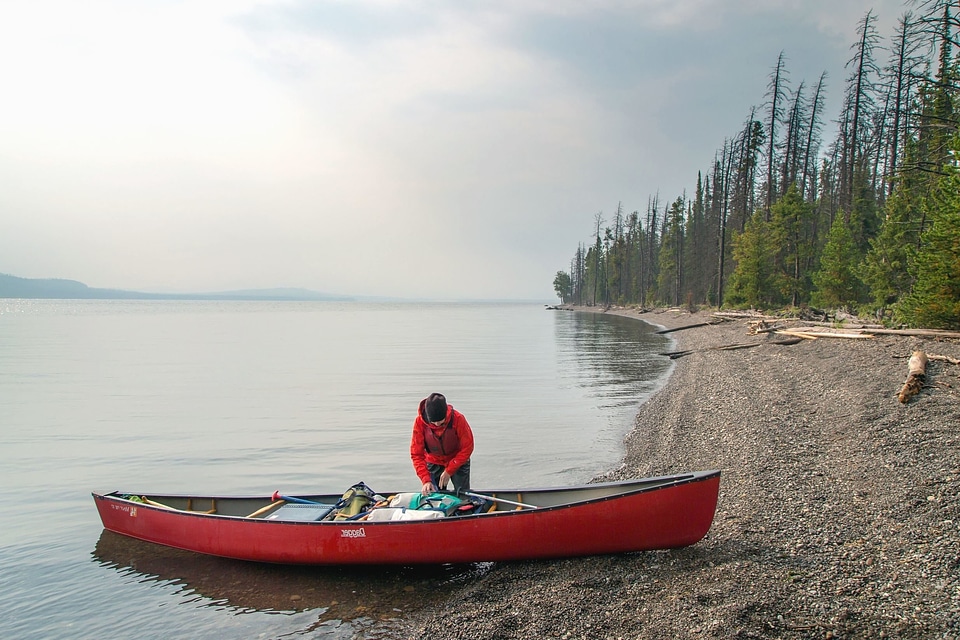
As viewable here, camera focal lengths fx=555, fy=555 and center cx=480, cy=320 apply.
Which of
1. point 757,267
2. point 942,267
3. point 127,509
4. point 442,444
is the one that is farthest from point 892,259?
point 127,509

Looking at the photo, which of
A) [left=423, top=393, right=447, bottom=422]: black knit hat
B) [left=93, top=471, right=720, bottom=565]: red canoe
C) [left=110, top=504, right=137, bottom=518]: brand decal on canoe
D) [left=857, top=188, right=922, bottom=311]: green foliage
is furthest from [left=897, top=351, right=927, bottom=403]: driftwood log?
[left=857, top=188, right=922, bottom=311]: green foliage

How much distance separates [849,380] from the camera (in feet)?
44.6

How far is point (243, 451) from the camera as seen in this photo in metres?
14.1

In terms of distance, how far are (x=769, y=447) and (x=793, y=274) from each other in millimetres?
33709

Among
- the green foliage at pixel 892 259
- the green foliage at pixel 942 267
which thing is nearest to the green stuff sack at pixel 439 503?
the green foliage at pixel 942 267

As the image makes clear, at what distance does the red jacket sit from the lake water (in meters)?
1.32

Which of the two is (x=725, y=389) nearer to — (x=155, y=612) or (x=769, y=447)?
(x=769, y=447)

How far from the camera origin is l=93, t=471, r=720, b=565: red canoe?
6.26m

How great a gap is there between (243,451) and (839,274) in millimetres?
29632

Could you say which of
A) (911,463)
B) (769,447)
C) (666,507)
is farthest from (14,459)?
(911,463)

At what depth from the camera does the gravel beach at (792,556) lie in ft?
15.5

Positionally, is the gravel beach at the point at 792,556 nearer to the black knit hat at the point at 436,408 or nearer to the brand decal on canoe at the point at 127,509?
the black knit hat at the point at 436,408

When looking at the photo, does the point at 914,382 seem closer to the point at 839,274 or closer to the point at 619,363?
the point at 619,363

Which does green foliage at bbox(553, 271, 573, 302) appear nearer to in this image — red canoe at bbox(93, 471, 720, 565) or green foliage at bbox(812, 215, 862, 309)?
green foliage at bbox(812, 215, 862, 309)
